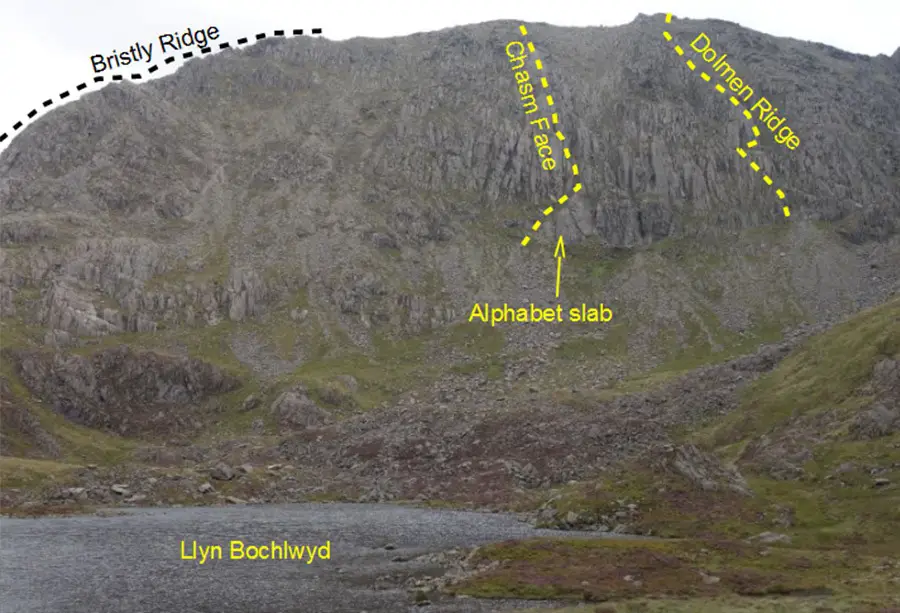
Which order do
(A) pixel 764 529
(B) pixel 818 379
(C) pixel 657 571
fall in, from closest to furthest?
(C) pixel 657 571
(A) pixel 764 529
(B) pixel 818 379

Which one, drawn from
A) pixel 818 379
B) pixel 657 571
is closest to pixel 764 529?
pixel 657 571

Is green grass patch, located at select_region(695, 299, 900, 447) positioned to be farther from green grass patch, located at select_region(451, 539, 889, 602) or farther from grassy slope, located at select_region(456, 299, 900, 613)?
green grass patch, located at select_region(451, 539, 889, 602)

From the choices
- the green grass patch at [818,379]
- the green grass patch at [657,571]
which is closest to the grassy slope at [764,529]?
the green grass patch at [657,571]

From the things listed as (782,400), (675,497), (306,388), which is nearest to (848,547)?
(675,497)

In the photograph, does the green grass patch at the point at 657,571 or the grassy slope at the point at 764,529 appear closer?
the grassy slope at the point at 764,529

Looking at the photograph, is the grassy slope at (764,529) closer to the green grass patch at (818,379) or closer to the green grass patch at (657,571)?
the green grass patch at (657,571)

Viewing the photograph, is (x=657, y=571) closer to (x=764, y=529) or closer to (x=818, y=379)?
(x=764, y=529)

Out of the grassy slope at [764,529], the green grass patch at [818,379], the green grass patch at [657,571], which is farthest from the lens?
the green grass patch at [818,379]

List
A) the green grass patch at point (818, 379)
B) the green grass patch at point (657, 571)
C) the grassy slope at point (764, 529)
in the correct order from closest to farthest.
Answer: the grassy slope at point (764, 529)
the green grass patch at point (657, 571)
the green grass patch at point (818, 379)

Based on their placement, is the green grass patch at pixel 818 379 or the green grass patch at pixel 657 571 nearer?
the green grass patch at pixel 657 571

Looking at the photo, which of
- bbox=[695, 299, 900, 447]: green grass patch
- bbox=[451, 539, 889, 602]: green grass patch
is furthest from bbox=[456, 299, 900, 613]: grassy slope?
bbox=[695, 299, 900, 447]: green grass patch

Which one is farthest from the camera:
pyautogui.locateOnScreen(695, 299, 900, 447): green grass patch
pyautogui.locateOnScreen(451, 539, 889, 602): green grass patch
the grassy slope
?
pyautogui.locateOnScreen(695, 299, 900, 447): green grass patch

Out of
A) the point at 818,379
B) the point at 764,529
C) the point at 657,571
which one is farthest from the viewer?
the point at 818,379
